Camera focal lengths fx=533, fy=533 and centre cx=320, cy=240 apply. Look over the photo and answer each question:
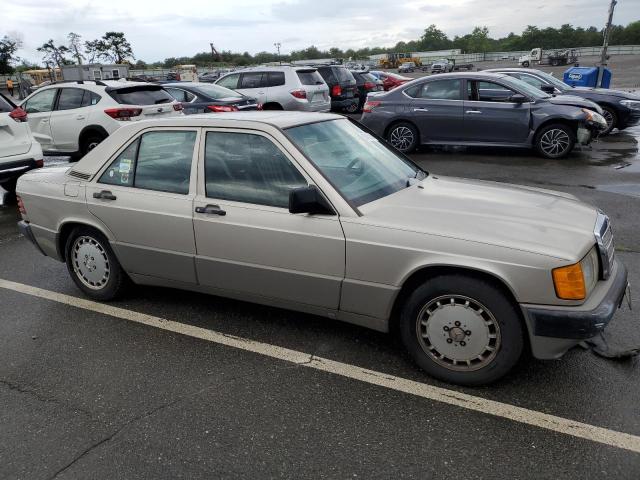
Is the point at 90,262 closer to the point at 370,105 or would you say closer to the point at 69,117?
the point at 69,117

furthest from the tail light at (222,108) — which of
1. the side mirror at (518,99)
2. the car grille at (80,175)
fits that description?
the car grille at (80,175)

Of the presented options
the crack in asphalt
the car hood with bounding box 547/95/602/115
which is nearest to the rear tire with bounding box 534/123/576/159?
the car hood with bounding box 547/95/602/115

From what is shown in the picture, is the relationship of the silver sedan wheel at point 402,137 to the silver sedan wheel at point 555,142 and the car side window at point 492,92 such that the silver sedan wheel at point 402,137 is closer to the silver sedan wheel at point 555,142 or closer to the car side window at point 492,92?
the car side window at point 492,92

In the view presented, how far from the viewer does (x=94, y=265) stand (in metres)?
4.46

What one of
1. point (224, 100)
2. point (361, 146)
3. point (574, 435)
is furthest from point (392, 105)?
point (574, 435)

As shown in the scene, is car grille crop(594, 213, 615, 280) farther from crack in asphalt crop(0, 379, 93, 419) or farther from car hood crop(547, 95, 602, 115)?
car hood crop(547, 95, 602, 115)

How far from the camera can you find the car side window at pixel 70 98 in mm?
10703

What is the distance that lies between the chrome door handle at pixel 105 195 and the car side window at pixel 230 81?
11.4 m

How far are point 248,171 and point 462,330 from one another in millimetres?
1754

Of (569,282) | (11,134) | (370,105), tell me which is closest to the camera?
(569,282)

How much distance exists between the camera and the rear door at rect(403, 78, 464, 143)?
10688mm

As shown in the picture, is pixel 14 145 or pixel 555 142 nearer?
pixel 14 145

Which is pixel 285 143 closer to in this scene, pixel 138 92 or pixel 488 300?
pixel 488 300

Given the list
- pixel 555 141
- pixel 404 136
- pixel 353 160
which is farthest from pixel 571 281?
pixel 404 136
